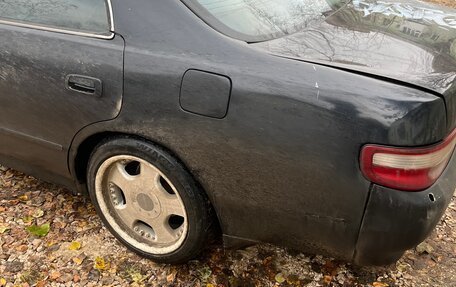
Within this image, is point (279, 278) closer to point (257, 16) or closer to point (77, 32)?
point (257, 16)

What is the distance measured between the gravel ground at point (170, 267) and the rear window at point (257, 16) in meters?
1.21

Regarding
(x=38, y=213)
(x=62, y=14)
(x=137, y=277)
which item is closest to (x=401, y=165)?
(x=137, y=277)

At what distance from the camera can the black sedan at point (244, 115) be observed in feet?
5.32

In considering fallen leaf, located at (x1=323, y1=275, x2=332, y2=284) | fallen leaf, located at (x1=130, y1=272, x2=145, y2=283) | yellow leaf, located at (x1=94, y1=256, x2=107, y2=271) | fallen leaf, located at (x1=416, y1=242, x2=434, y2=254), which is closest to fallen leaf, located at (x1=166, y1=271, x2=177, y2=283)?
fallen leaf, located at (x1=130, y1=272, x2=145, y2=283)

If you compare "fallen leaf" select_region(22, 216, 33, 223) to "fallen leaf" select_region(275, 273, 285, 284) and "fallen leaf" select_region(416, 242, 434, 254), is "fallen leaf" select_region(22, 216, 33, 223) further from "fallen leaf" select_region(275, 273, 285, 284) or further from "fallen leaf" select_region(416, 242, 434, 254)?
"fallen leaf" select_region(416, 242, 434, 254)

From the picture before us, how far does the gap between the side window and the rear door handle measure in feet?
0.73

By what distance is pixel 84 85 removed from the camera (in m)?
2.05

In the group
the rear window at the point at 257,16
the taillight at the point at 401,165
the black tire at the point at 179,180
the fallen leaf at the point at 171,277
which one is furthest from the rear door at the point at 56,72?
the taillight at the point at 401,165

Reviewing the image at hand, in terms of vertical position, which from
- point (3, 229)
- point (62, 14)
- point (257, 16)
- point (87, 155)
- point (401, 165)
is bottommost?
point (3, 229)

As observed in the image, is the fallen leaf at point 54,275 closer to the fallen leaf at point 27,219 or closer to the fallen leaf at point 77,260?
the fallen leaf at point 77,260

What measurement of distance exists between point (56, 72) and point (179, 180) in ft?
2.58

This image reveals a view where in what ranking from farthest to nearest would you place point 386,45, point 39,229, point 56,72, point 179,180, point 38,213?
point 38,213
point 39,229
point 56,72
point 179,180
point 386,45

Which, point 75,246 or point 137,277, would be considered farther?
point 75,246

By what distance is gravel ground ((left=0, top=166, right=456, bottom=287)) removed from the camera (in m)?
2.32
